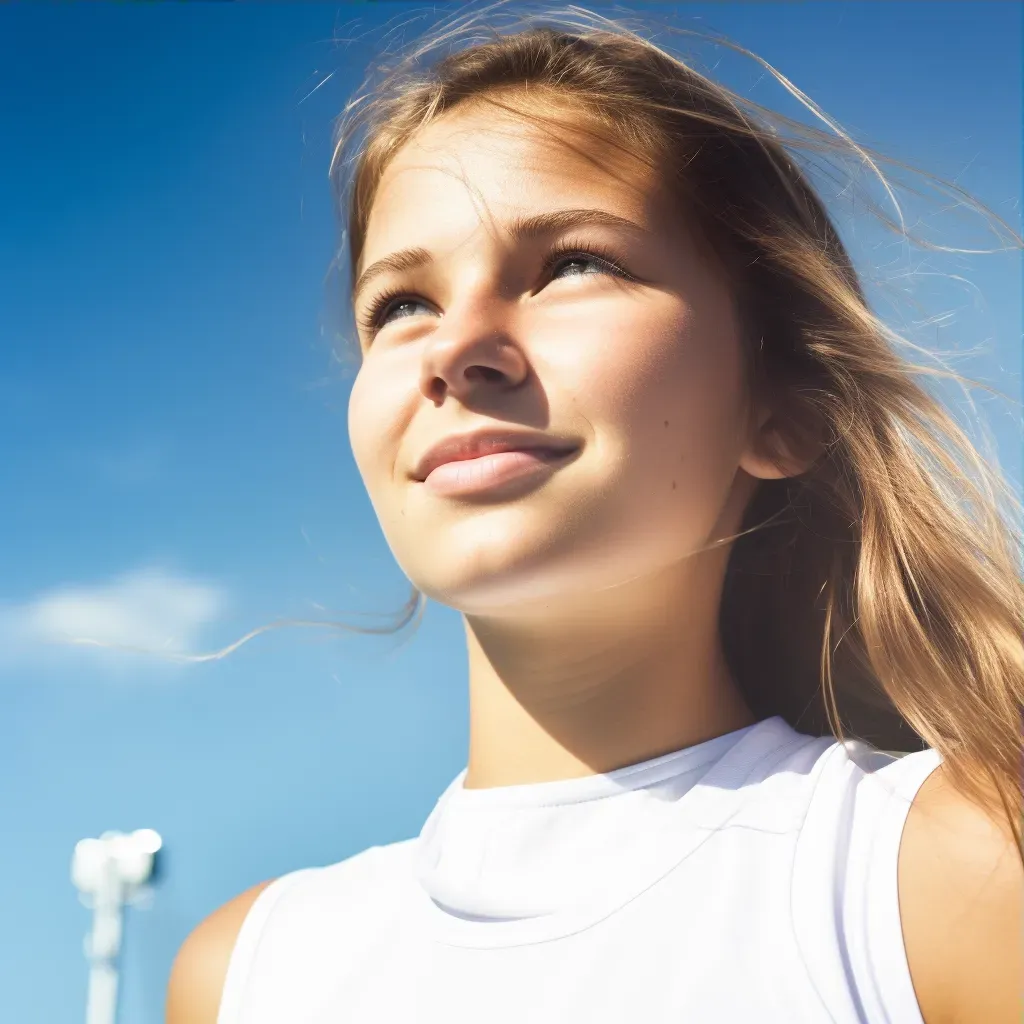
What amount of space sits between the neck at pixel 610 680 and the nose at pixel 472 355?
0.87 feet

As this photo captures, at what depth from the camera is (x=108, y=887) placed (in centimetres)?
145

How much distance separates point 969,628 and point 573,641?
1.46ft

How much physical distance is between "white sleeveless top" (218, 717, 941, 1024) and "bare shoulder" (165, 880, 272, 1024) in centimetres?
4

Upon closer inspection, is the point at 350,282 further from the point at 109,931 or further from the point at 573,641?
the point at 109,931

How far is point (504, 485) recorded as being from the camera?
1023 millimetres

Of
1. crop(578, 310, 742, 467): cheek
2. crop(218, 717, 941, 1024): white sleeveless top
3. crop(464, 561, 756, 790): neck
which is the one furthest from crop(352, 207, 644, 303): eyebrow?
crop(218, 717, 941, 1024): white sleeveless top

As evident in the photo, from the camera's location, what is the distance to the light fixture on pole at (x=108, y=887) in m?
1.36

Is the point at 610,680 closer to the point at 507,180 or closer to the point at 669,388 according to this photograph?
the point at 669,388

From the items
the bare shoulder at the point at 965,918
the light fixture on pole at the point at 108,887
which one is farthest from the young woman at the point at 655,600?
the light fixture on pole at the point at 108,887

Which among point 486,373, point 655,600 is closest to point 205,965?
point 655,600

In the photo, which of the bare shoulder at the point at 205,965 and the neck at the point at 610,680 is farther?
the bare shoulder at the point at 205,965

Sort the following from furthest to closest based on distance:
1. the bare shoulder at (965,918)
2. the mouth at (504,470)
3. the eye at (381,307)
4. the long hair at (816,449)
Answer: the eye at (381,307) → the long hair at (816,449) → the mouth at (504,470) → the bare shoulder at (965,918)

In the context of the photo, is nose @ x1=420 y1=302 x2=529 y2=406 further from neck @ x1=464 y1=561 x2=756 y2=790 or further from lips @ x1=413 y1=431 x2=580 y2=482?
neck @ x1=464 y1=561 x2=756 y2=790

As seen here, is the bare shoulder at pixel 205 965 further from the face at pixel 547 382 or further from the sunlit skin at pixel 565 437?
the face at pixel 547 382
